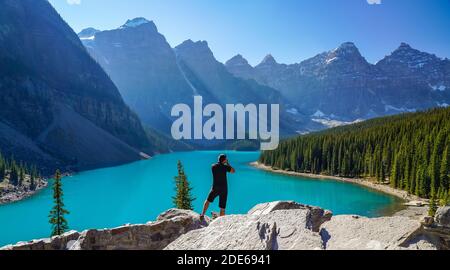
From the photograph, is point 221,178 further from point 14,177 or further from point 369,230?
point 14,177

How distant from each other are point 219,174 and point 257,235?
4.46m

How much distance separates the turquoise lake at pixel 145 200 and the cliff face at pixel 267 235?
Answer: 127 ft

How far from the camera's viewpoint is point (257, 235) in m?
10.5

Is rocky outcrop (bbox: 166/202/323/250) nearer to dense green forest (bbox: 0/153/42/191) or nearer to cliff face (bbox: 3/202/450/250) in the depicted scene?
cliff face (bbox: 3/202/450/250)

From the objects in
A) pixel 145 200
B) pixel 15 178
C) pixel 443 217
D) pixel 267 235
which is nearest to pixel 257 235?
pixel 267 235

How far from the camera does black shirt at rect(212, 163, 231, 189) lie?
1452cm

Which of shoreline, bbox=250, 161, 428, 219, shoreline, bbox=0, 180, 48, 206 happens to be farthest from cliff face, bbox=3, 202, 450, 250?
shoreline, bbox=0, 180, 48, 206

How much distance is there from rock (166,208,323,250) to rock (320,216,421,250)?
105 cm

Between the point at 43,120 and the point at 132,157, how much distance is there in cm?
4437

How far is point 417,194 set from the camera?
70.5m

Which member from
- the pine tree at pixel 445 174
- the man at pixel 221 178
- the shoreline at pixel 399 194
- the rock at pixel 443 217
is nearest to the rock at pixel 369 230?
the man at pixel 221 178

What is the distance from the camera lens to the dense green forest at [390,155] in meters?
69.5
